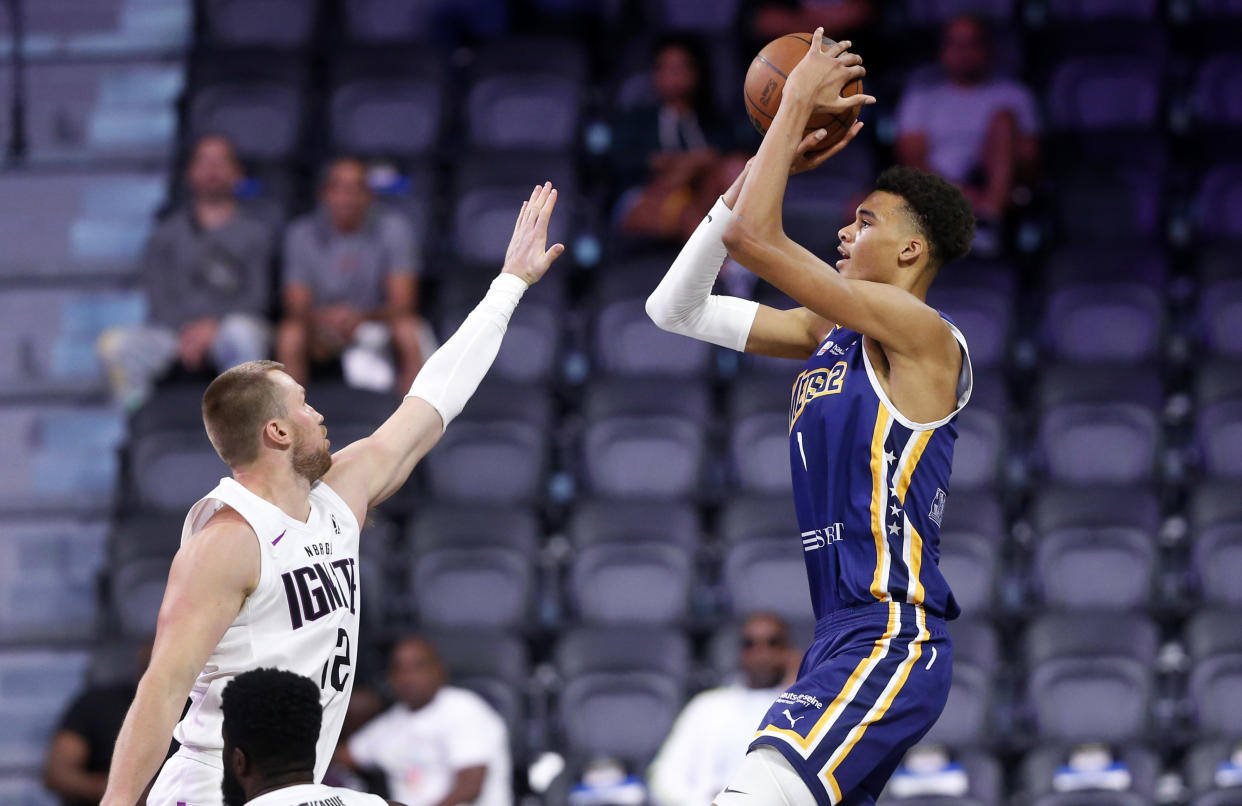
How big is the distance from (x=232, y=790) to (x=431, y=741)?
3.95m

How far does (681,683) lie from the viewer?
7.91m

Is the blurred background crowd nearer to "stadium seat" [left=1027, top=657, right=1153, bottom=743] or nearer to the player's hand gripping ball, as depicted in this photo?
"stadium seat" [left=1027, top=657, right=1153, bottom=743]

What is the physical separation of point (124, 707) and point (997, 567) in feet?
13.2

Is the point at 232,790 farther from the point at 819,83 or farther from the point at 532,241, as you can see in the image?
the point at 819,83

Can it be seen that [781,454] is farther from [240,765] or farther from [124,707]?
[240,765]

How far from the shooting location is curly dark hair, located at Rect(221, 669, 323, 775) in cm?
357

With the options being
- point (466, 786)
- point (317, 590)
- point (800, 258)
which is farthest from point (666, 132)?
point (317, 590)

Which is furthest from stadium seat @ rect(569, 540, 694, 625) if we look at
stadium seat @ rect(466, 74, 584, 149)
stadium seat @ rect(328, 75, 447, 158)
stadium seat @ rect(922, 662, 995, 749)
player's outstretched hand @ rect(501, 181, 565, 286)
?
player's outstretched hand @ rect(501, 181, 565, 286)

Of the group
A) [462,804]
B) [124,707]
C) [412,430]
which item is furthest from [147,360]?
[412,430]

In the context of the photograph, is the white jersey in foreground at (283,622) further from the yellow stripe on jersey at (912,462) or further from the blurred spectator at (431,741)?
the blurred spectator at (431,741)

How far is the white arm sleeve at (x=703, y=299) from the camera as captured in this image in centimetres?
448

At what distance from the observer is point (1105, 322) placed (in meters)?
9.22

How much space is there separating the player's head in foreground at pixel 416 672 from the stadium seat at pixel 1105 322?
3.81 meters

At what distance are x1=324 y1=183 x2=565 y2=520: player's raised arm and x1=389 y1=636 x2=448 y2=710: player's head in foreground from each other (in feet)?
9.85
